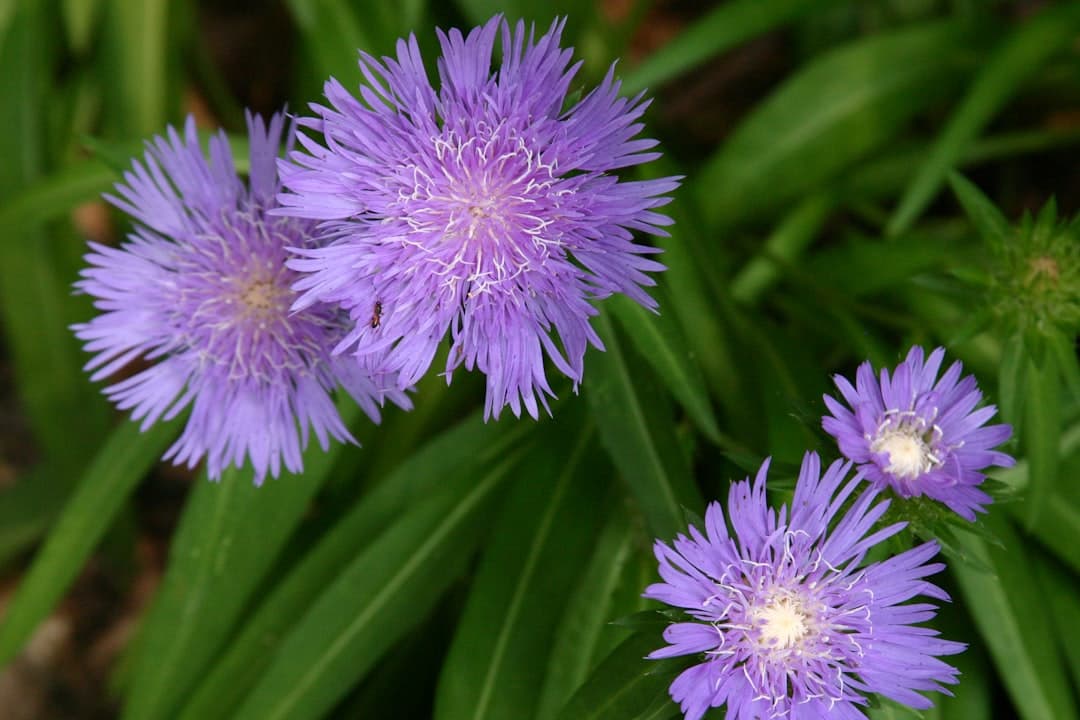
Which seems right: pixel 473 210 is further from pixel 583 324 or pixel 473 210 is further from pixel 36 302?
pixel 36 302

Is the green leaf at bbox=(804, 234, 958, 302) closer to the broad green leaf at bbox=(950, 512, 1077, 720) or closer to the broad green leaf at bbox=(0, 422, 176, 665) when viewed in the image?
the broad green leaf at bbox=(950, 512, 1077, 720)

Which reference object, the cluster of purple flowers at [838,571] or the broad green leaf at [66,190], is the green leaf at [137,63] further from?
the cluster of purple flowers at [838,571]

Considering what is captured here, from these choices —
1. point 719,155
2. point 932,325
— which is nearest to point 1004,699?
point 932,325

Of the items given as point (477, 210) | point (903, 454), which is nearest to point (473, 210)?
point (477, 210)

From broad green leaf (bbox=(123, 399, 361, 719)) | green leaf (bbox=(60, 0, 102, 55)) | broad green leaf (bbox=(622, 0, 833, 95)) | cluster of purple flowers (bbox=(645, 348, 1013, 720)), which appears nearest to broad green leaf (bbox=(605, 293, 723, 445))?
cluster of purple flowers (bbox=(645, 348, 1013, 720))

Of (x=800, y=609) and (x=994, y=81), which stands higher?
(x=994, y=81)

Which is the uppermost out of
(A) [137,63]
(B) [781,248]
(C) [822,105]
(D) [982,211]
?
(C) [822,105]

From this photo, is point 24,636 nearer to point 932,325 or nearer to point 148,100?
point 148,100
